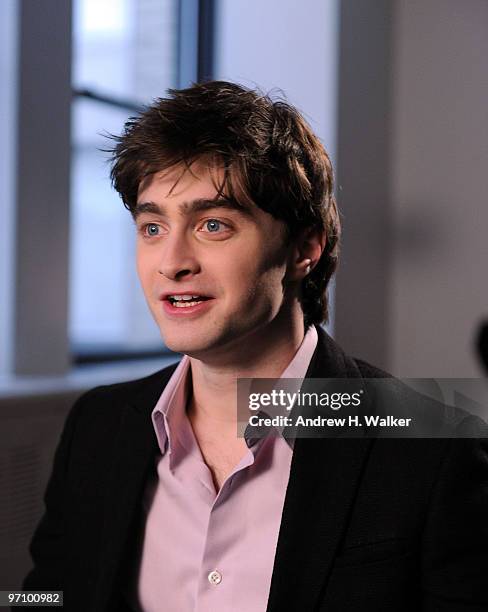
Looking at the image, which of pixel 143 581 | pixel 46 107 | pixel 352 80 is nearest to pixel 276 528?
pixel 143 581

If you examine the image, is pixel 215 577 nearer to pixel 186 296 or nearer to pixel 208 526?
pixel 208 526

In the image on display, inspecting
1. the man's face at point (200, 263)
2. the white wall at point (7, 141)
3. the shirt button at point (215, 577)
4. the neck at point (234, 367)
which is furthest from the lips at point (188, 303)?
the white wall at point (7, 141)

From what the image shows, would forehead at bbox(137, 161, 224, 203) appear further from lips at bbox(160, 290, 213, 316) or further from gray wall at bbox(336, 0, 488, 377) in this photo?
gray wall at bbox(336, 0, 488, 377)

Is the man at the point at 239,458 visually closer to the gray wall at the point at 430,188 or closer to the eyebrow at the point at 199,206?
the eyebrow at the point at 199,206

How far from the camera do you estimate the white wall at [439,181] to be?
3.88 meters

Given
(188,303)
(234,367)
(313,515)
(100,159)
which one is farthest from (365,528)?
(100,159)

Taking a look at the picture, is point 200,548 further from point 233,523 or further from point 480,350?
point 480,350

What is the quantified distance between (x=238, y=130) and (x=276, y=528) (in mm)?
671

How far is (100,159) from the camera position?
2947 millimetres

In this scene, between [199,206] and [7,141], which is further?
[7,141]

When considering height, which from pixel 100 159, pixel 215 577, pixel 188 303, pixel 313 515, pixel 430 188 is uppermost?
pixel 100 159

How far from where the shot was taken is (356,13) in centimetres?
357

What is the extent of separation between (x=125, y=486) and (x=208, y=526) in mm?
202

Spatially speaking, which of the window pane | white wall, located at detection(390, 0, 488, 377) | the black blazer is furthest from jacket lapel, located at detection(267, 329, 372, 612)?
white wall, located at detection(390, 0, 488, 377)
